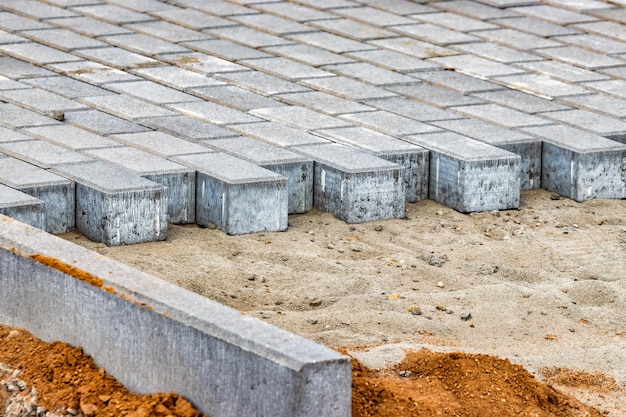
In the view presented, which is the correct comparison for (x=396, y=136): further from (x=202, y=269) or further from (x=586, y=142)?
(x=202, y=269)

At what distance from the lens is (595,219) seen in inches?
262

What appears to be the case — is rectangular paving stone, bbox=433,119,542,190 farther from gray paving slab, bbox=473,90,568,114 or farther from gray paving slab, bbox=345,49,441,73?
gray paving slab, bbox=345,49,441,73

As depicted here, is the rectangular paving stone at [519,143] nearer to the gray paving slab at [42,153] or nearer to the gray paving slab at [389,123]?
the gray paving slab at [389,123]

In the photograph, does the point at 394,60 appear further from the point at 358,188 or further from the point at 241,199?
the point at 241,199

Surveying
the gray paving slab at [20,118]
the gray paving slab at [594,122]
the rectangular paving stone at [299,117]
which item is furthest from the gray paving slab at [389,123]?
the gray paving slab at [20,118]

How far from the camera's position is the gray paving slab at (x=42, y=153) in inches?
248

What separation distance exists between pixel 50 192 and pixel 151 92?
6.44 feet

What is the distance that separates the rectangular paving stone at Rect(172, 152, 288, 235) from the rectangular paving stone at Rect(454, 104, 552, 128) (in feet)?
5.92

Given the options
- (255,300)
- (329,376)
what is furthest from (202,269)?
(329,376)

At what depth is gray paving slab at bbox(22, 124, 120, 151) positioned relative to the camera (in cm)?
665

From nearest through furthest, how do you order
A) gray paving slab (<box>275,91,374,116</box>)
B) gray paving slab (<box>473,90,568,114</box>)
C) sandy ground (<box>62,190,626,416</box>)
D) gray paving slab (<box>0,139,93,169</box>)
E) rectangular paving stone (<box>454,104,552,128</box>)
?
1. sandy ground (<box>62,190,626,416</box>)
2. gray paving slab (<box>0,139,93,169</box>)
3. rectangular paving stone (<box>454,104,552,128</box>)
4. gray paving slab (<box>275,91,374,116</box>)
5. gray paving slab (<box>473,90,568,114</box>)

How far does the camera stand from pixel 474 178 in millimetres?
6695

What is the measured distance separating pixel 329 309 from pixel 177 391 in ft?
4.41

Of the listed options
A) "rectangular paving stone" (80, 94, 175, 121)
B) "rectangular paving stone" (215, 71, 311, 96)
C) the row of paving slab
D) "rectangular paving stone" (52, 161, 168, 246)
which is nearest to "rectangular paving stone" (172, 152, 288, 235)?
the row of paving slab
